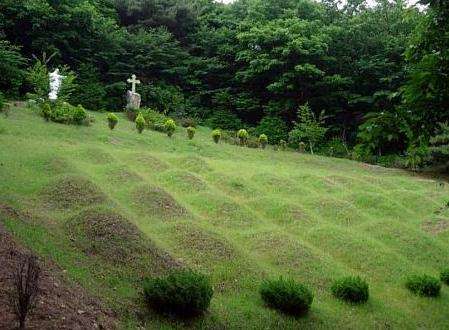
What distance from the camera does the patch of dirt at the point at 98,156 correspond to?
53.2ft

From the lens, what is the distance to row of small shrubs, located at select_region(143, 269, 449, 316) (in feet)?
25.5

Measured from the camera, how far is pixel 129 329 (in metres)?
6.97

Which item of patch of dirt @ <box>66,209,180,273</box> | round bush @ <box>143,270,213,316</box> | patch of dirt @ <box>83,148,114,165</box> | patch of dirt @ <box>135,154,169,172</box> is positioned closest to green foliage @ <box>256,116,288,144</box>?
patch of dirt @ <box>135,154,169,172</box>

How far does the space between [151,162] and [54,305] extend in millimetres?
10832

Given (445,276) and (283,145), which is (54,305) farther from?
(283,145)

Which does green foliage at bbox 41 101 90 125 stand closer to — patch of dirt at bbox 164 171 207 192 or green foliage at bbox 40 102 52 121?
green foliage at bbox 40 102 52 121

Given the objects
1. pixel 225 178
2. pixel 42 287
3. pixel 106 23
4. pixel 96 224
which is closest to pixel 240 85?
pixel 106 23

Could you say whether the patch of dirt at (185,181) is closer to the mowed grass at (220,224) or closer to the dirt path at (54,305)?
the mowed grass at (220,224)

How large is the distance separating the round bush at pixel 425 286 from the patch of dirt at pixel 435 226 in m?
3.72

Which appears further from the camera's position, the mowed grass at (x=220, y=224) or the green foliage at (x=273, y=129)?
the green foliage at (x=273, y=129)

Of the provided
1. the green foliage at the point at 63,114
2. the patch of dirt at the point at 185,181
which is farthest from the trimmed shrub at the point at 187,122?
the patch of dirt at the point at 185,181

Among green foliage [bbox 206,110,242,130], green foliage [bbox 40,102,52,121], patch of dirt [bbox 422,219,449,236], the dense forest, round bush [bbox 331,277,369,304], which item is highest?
the dense forest

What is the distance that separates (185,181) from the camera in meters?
15.7

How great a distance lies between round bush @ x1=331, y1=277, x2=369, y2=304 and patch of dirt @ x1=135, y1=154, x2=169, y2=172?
323 inches
